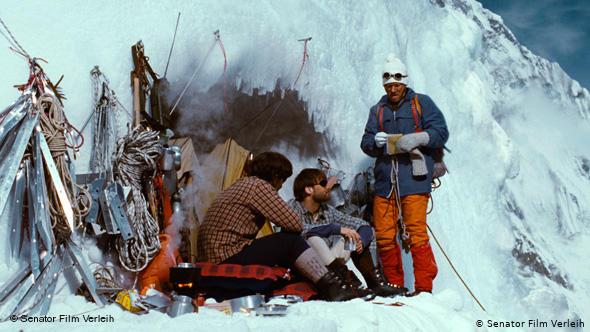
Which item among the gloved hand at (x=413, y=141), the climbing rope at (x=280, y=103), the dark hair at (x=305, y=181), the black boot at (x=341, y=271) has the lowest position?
the black boot at (x=341, y=271)

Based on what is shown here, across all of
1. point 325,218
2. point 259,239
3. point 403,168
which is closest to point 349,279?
point 259,239

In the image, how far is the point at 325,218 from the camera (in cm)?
507

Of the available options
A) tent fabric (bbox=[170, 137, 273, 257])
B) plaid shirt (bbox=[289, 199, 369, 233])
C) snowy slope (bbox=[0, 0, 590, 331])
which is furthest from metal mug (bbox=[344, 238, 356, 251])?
tent fabric (bbox=[170, 137, 273, 257])

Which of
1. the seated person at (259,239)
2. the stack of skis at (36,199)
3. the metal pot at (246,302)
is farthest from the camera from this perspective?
the seated person at (259,239)

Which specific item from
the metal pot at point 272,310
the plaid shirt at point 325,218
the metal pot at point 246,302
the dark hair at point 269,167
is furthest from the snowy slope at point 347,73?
the plaid shirt at point 325,218

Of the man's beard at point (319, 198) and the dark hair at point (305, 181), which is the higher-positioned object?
the dark hair at point (305, 181)

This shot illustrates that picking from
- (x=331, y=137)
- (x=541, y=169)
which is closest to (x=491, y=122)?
(x=331, y=137)

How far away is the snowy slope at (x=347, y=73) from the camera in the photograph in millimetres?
3881

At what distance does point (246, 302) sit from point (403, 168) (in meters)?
1.94

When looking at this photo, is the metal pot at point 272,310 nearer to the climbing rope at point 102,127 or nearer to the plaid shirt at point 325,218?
the climbing rope at point 102,127

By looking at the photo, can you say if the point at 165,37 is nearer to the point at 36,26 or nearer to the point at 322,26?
the point at 36,26

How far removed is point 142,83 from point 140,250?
1112mm

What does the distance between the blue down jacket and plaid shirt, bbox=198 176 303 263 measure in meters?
1.26

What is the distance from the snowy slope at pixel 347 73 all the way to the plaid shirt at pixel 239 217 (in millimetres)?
672
